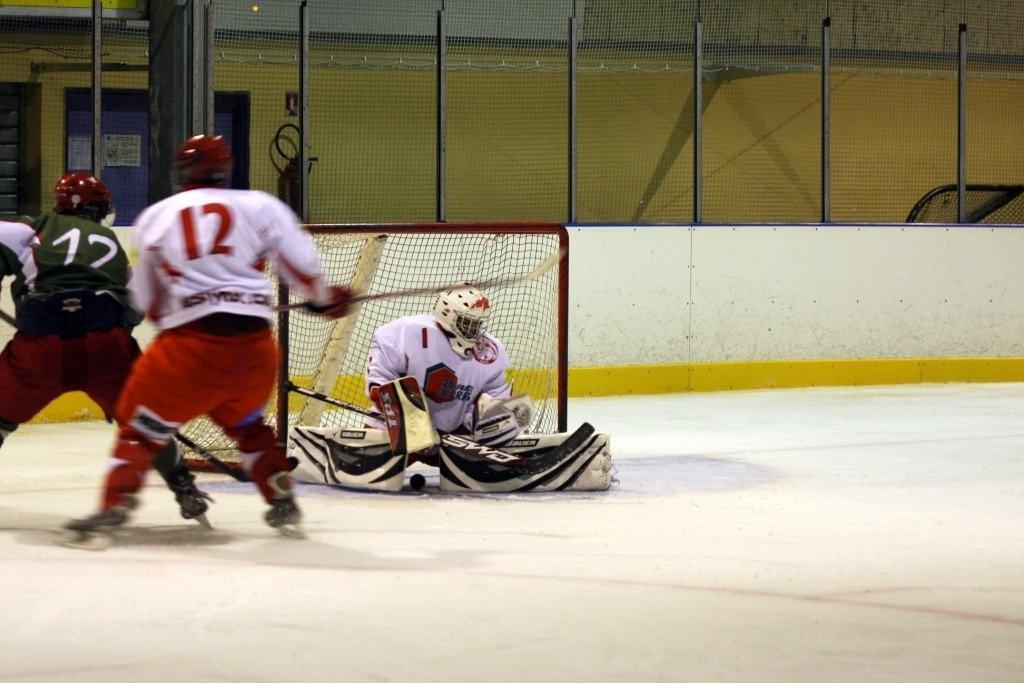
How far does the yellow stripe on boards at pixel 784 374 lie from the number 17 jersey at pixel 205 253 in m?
4.75

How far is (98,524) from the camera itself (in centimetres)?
421

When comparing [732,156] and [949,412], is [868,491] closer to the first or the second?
[949,412]

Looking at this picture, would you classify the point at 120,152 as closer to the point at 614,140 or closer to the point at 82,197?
the point at 614,140

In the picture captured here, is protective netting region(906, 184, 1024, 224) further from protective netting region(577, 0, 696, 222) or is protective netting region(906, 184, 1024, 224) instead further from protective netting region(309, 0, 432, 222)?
protective netting region(309, 0, 432, 222)

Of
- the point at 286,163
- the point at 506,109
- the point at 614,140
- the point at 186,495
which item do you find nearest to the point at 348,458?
the point at 186,495

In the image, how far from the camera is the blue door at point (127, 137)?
1017 centimetres

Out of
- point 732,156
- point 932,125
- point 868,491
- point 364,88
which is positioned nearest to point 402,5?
point 364,88

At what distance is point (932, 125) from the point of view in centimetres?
1256

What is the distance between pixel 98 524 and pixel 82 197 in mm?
1283

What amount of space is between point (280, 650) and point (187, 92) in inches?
205

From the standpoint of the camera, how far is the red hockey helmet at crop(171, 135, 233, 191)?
4.32m

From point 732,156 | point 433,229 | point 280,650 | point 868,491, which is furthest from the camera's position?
point 732,156

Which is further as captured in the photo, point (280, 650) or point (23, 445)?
point (23, 445)

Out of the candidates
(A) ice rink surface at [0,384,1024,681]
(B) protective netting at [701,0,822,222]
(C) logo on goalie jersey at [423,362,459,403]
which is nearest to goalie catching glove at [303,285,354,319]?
(A) ice rink surface at [0,384,1024,681]
